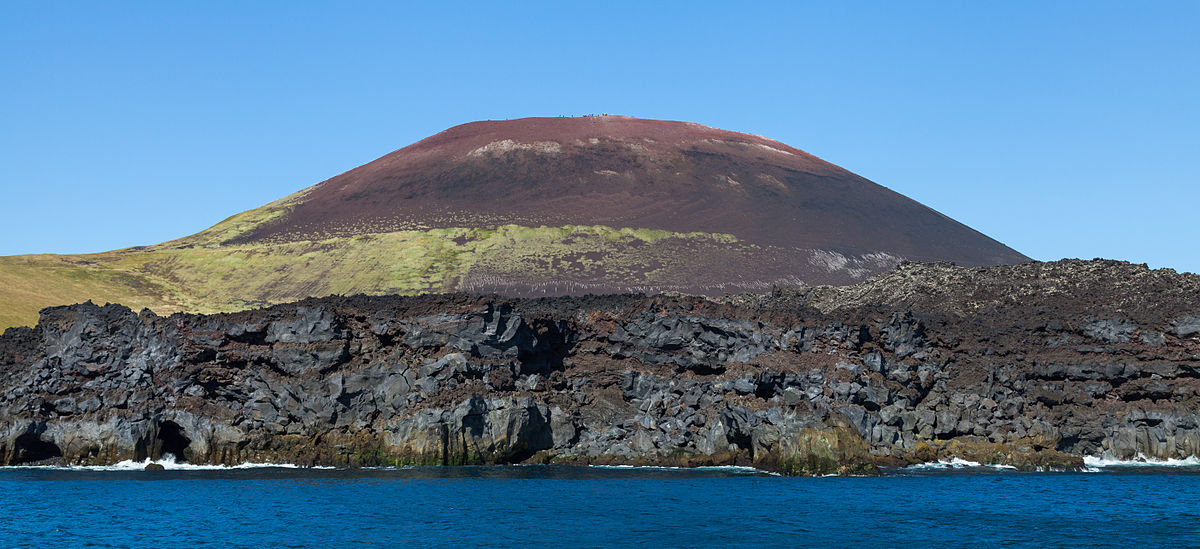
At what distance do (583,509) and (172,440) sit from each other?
4310 centimetres

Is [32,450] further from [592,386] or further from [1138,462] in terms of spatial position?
[1138,462]

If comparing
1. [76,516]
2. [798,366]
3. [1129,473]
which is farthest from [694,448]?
[76,516]

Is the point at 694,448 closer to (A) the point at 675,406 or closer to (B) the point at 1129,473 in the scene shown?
(A) the point at 675,406

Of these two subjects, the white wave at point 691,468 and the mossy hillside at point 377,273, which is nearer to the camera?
the white wave at point 691,468

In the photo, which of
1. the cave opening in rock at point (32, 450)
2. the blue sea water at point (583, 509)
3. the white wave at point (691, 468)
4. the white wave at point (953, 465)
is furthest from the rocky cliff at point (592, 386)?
the blue sea water at point (583, 509)

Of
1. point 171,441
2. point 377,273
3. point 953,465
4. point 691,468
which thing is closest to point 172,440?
point 171,441

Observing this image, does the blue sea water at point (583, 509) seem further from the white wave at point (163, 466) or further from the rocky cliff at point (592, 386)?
the rocky cliff at point (592, 386)

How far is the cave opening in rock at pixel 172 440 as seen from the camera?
8500cm

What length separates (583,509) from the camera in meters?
58.7

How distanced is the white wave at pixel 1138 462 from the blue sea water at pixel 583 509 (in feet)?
26.4

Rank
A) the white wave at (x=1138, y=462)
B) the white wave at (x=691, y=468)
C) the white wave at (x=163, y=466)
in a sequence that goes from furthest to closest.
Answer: the white wave at (x=1138, y=462) < the white wave at (x=691, y=468) < the white wave at (x=163, y=466)

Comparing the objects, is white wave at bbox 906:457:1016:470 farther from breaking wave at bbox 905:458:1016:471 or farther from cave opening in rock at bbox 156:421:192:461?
cave opening in rock at bbox 156:421:192:461

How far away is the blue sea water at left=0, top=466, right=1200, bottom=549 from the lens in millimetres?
50250

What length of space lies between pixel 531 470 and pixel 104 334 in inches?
1548
